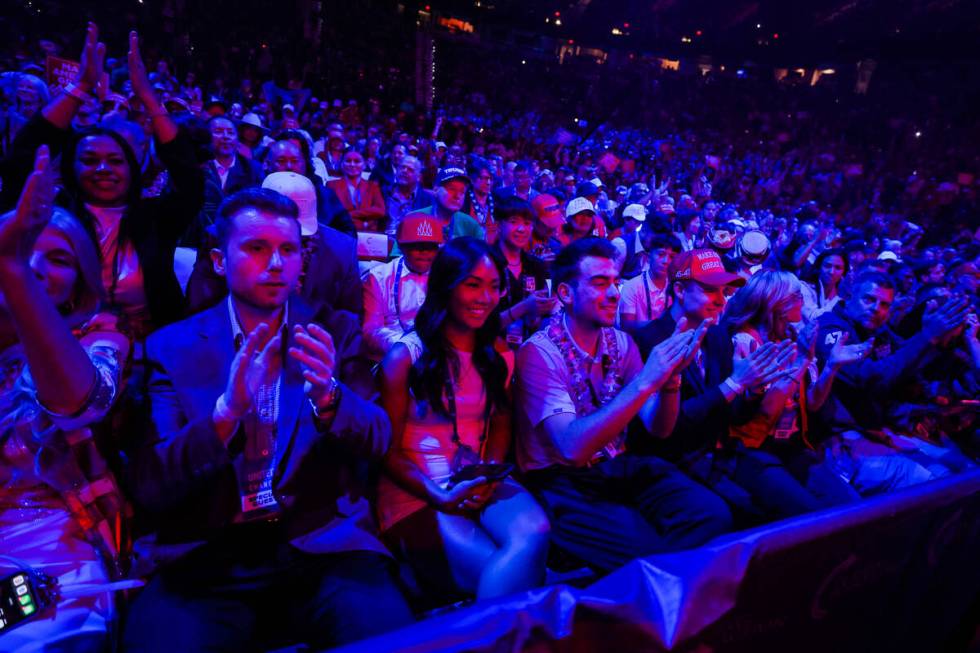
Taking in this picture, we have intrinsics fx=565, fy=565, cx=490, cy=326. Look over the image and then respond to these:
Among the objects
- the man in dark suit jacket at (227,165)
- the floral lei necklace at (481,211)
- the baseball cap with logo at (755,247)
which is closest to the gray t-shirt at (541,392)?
the man in dark suit jacket at (227,165)

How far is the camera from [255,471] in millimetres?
1676

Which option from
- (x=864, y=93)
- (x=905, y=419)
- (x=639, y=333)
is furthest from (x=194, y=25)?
(x=864, y=93)

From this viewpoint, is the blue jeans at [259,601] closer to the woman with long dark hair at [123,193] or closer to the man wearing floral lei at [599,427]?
the man wearing floral lei at [599,427]

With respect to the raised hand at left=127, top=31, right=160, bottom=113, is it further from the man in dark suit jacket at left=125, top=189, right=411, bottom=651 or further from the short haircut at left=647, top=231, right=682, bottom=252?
the short haircut at left=647, top=231, right=682, bottom=252

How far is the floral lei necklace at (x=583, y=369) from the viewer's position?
2420 mm

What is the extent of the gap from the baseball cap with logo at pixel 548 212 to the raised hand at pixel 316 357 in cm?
383

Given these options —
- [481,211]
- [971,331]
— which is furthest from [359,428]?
[481,211]

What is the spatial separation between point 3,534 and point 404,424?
120 cm

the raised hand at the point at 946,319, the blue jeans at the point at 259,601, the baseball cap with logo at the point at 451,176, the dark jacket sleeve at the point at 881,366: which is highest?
the baseball cap with logo at the point at 451,176

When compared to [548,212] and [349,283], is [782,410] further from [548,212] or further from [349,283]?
[548,212]

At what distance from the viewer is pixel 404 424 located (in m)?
2.21

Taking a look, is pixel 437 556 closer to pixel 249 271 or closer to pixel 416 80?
pixel 249 271

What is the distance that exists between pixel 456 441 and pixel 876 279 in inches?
127

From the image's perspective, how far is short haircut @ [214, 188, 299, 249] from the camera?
6.00 feet
